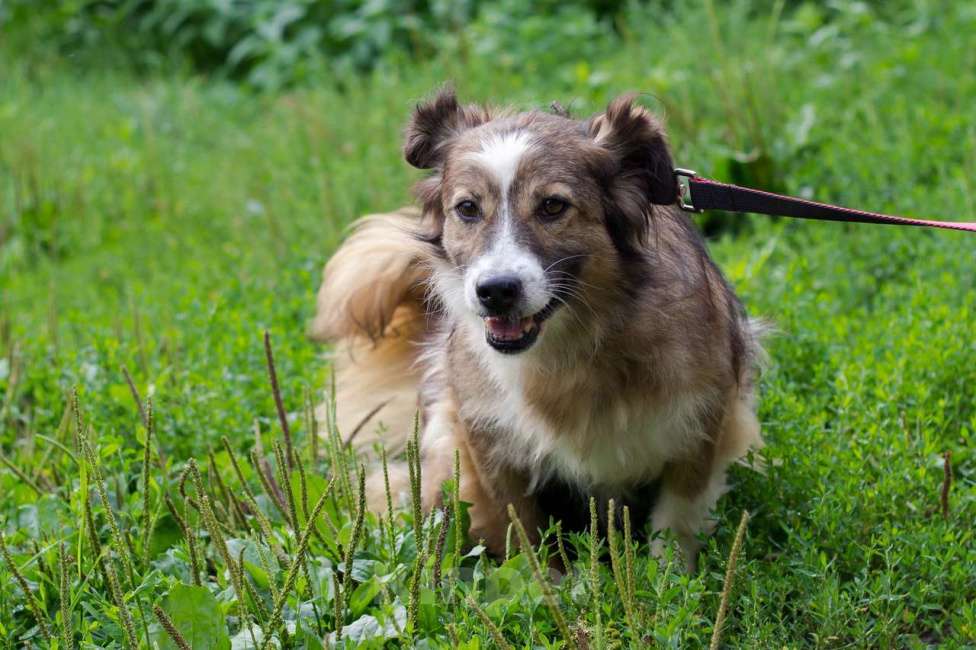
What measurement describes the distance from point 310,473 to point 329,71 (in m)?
5.71

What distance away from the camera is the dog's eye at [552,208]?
3.03m

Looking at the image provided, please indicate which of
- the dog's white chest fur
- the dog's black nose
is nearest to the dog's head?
the dog's black nose

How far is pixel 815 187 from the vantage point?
527 cm

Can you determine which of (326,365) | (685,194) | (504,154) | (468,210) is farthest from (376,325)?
(685,194)

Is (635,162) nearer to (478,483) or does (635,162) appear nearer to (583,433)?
(583,433)

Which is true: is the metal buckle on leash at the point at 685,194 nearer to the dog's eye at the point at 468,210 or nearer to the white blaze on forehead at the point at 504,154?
the white blaze on forehead at the point at 504,154

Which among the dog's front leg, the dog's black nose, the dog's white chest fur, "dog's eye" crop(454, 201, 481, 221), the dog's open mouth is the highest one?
"dog's eye" crop(454, 201, 481, 221)

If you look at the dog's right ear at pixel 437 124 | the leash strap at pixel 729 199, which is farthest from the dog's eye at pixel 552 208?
the dog's right ear at pixel 437 124

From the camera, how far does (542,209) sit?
9.94 feet

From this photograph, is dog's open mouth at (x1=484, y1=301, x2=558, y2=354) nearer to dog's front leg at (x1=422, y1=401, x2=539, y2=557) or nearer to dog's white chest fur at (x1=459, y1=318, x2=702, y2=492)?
dog's white chest fur at (x1=459, y1=318, x2=702, y2=492)

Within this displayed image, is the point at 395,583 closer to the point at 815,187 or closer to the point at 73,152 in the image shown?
the point at 815,187

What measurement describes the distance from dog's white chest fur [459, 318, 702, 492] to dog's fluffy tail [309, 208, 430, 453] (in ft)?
2.05

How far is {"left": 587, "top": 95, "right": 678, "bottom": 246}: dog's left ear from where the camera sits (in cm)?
312

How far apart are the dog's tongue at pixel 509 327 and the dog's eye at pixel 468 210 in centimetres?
28
